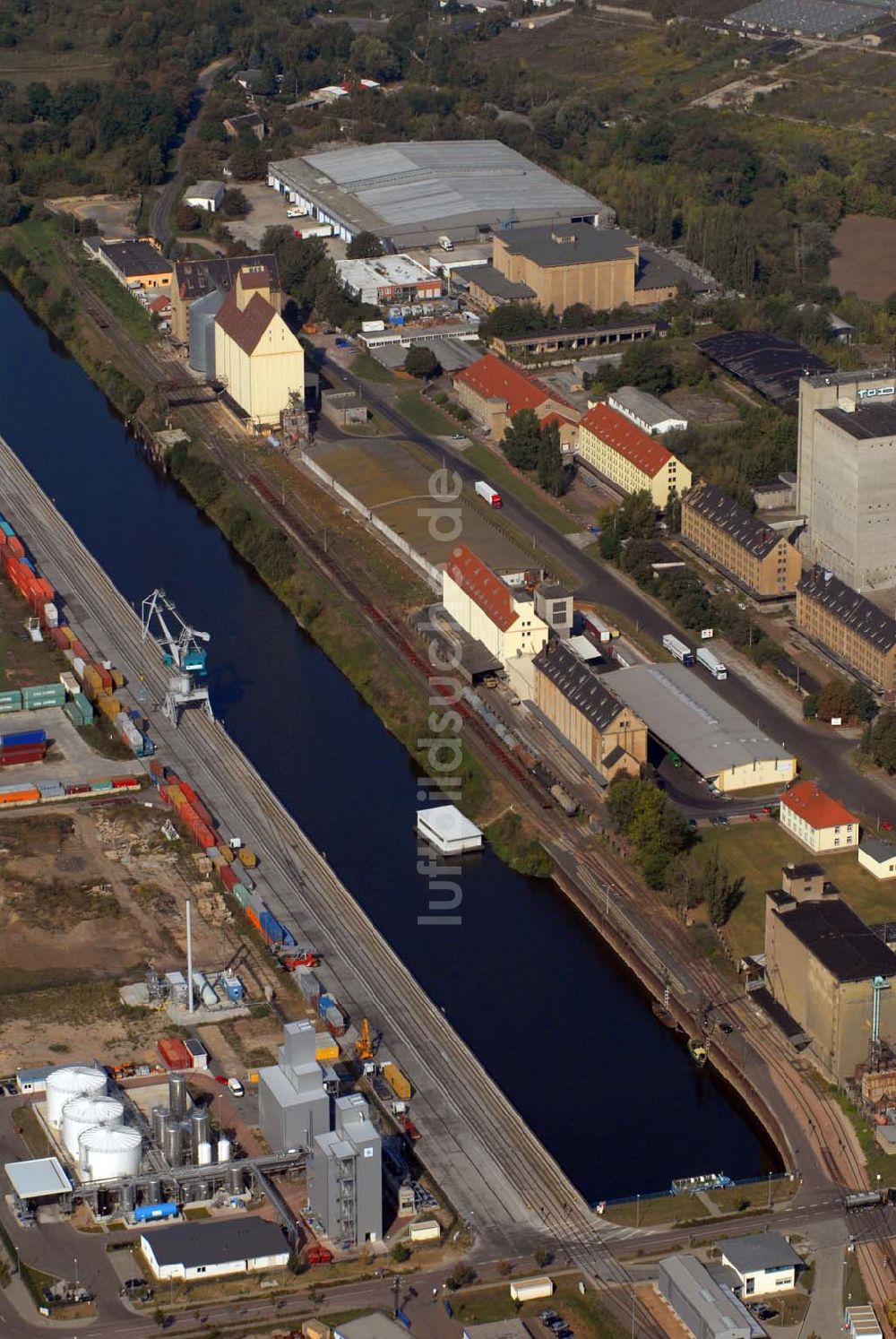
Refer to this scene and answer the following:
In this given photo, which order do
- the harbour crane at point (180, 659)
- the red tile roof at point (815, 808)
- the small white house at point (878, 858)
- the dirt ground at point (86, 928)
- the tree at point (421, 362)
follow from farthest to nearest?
the tree at point (421, 362) < the harbour crane at point (180, 659) < the red tile roof at point (815, 808) < the small white house at point (878, 858) < the dirt ground at point (86, 928)

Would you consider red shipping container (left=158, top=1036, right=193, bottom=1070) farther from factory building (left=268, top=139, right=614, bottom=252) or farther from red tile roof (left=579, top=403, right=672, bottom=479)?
factory building (left=268, top=139, right=614, bottom=252)

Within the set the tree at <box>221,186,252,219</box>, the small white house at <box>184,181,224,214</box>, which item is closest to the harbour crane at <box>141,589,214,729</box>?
the tree at <box>221,186,252,219</box>

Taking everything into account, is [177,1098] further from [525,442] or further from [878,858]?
[525,442]

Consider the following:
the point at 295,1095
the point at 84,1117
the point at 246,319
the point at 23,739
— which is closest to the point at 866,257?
the point at 246,319

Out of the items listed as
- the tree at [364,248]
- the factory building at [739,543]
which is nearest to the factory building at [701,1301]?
the factory building at [739,543]

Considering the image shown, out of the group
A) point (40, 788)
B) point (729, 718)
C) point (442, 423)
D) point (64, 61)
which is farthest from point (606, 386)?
point (64, 61)

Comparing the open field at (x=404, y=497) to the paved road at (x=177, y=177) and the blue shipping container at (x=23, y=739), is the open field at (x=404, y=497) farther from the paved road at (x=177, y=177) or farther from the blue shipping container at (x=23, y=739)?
the paved road at (x=177, y=177)
